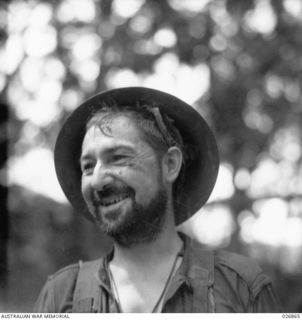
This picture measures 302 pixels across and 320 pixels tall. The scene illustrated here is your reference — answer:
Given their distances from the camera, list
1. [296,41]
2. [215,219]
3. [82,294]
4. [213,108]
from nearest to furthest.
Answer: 1. [82,294]
2. [215,219]
3. [213,108]
4. [296,41]

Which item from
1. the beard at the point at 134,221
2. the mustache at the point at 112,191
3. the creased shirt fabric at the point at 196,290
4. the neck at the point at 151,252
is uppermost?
the mustache at the point at 112,191

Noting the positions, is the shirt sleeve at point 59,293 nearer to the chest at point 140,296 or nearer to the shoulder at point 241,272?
the chest at point 140,296

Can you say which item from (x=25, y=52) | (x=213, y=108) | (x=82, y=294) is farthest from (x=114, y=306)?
(x=25, y=52)

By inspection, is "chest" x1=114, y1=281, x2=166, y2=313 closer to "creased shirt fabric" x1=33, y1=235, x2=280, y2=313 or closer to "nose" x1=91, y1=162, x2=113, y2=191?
"creased shirt fabric" x1=33, y1=235, x2=280, y2=313

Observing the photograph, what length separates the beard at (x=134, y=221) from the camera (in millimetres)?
1759

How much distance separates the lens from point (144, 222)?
69.3 inches

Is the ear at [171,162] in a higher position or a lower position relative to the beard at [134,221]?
higher

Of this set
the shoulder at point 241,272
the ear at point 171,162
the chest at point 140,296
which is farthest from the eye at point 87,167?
the shoulder at point 241,272

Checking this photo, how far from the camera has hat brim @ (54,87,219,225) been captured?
1816 millimetres

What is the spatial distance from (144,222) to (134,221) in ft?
0.10

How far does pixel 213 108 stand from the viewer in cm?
228

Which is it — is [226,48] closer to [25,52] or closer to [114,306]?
[25,52]

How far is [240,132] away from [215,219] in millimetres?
395

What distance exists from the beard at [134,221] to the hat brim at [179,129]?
0.27 ft
